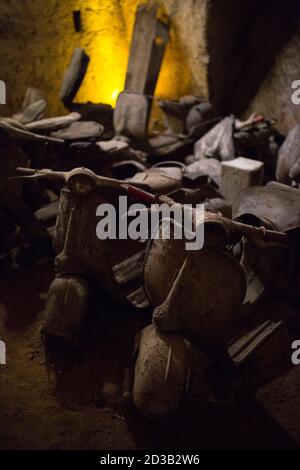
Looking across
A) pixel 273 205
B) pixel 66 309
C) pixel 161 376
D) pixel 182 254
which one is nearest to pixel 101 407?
pixel 161 376

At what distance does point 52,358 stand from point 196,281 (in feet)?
5.38

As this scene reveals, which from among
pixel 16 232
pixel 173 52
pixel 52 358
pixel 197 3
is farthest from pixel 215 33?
pixel 52 358

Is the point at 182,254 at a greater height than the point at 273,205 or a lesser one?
lesser

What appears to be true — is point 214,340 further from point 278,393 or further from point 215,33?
point 215,33

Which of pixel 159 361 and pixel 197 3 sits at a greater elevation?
pixel 197 3

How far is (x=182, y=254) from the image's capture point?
307cm

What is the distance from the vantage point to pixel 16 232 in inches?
224

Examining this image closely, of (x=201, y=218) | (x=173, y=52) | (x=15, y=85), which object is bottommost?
(x=201, y=218)

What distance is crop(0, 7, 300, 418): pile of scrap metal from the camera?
9.88 ft

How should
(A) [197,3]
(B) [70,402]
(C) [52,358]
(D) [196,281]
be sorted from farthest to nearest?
1. (A) [197,3]
2. (C) [52,358]
3. (B) [70,402]
4. (D) [196,281]

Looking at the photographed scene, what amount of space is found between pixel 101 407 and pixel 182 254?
1.44 metres

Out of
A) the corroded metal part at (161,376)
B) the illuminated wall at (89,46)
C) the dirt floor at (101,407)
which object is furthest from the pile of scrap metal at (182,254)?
the illuminated wall at (89,46)

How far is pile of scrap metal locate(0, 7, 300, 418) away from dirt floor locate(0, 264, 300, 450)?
7.2 inches

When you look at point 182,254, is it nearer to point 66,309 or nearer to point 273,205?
point 66,309
